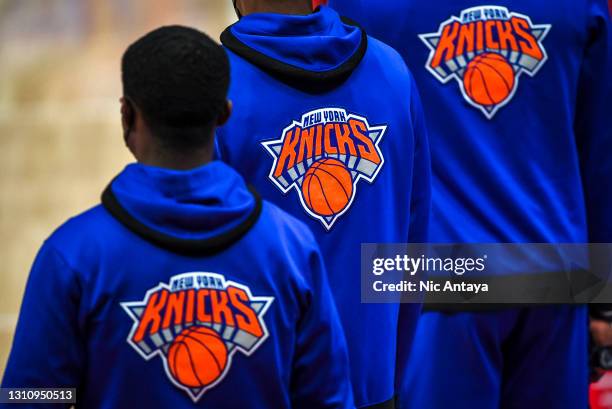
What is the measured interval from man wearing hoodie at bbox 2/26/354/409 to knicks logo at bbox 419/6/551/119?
993 millimetres

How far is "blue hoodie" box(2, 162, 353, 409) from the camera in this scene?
1939mm

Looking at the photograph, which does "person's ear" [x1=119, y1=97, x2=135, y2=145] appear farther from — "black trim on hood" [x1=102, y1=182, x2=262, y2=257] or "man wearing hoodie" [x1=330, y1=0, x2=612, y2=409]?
"man wearing hoodie" [x1=330, y1=0, x2=612, y2=409]

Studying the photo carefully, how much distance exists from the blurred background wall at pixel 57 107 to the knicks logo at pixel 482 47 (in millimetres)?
2628

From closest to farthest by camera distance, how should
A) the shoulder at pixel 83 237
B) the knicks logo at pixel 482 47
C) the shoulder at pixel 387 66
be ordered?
1. the shoulder at pixel 83 237
2. the shoulder at pixel 387 66
3. the knicks logo at pixel 482 47

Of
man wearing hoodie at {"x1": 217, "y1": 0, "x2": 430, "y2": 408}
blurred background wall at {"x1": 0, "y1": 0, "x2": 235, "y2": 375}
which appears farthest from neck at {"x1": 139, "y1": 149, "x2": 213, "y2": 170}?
blurred background wall at {"x1": 0, "y1": 0, "x2": 235, "y2": 375}

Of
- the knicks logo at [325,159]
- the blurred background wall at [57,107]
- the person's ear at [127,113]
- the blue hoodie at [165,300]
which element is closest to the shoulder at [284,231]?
the blue hoodie at [165,300]

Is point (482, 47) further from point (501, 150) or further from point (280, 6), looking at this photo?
point (280, 6)

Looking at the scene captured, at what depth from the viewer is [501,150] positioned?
2.94 m

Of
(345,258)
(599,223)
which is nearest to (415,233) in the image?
(345,258)

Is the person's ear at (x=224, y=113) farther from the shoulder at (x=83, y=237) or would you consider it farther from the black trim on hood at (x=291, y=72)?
the black trim on hood at (x=291, y=72)

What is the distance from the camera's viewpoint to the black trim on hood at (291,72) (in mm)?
2486

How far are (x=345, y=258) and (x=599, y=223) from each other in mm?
813

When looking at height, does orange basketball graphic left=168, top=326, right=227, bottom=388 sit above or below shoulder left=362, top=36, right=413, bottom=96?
below

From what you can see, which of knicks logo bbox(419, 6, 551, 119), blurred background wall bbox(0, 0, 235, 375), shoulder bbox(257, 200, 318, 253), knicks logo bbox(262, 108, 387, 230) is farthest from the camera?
blurred background wall bbox(0, 0, 235, 375)
